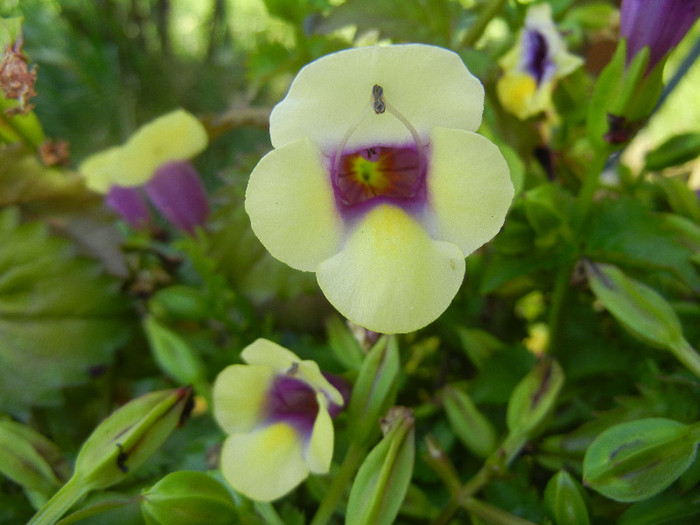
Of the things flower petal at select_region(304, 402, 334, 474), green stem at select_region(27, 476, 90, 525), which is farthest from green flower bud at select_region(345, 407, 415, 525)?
green stem at select_region(27, 476, 90, 525)

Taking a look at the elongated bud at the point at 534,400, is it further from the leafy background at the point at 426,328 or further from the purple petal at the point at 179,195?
the purple petal at the point at 179,195

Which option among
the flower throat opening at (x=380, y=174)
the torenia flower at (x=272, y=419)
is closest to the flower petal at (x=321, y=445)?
the torenia flower at (x=272, y=419)

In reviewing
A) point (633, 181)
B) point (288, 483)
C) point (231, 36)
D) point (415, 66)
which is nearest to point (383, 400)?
point (288, 483)

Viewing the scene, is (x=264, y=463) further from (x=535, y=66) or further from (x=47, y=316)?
(x=535, y=66)

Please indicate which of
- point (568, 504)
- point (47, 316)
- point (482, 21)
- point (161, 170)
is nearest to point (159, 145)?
point (161, 170)

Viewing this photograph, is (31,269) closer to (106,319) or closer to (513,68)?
(106,319)

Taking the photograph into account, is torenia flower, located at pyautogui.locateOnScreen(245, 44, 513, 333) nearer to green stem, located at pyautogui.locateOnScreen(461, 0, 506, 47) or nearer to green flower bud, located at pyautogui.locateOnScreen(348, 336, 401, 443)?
green flower bud, located at pyautogui.locateOnScreen(348, 336, 401, 443)
